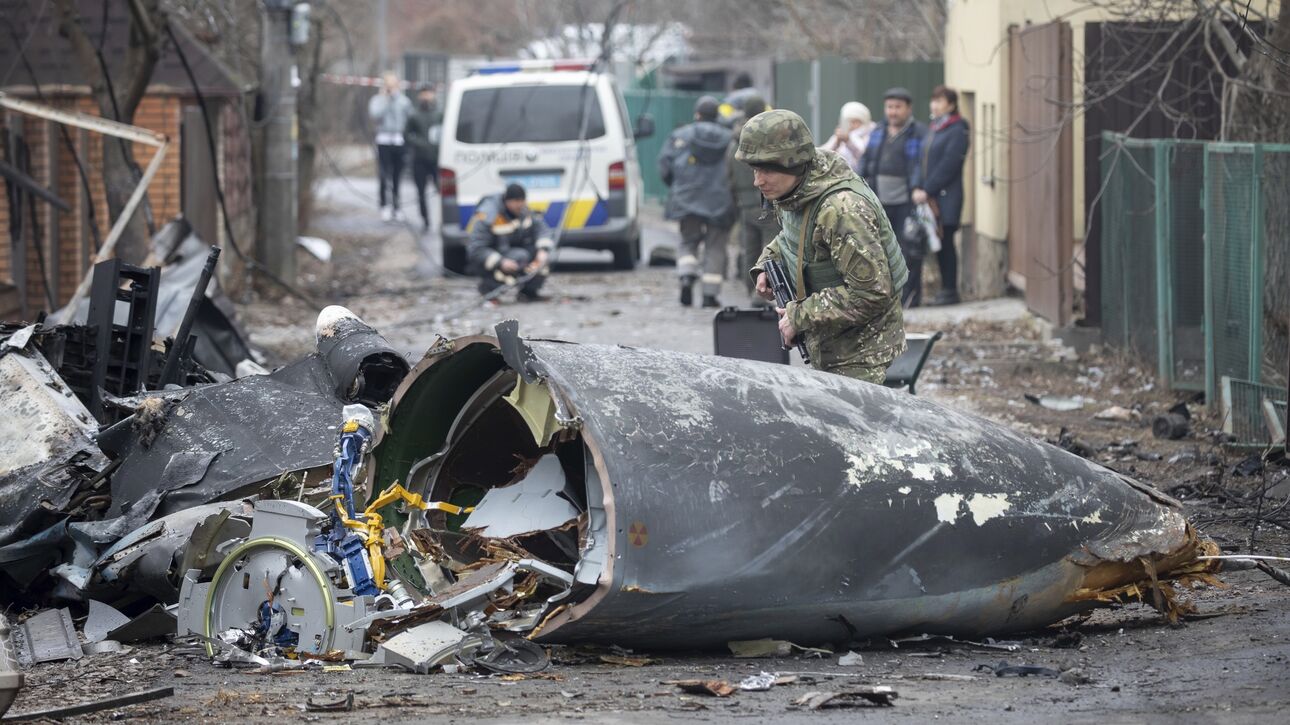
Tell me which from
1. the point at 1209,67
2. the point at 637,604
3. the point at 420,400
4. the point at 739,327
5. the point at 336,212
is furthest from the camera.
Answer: the point at 336,212

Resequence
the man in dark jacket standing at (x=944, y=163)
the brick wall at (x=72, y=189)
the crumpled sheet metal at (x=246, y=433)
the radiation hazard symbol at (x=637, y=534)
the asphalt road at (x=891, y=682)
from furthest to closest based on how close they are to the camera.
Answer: the man in dark jacket standing at (x=944, y=163)
the brick wall at (x=72, y=189)
the crumpled sheet metal at (x=246, y=433)
the radiation hazard symbol at (x=637, y=534)
the asphalt road at (x=891, y=682)

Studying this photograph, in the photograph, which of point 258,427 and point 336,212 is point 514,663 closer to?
point 258,427

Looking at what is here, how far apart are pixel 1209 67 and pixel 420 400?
7903 mm

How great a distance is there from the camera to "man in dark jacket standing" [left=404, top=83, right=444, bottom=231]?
2248cm

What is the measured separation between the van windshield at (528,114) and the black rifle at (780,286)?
11053 millimetres

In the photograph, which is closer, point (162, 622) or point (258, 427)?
point (162, 622)

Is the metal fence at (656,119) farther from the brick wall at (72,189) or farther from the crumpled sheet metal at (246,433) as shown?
the crumpled sheet metal at (246,433)

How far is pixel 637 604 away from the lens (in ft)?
15.0

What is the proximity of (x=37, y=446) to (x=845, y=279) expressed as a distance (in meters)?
3.28

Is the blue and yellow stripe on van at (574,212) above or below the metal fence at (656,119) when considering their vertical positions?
below

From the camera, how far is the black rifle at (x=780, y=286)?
6.14 metres

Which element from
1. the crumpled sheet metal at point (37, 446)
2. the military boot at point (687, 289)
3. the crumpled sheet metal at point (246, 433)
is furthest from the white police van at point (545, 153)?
the crumpled sheet metal at point (246, 433)

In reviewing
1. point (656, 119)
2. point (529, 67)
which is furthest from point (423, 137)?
point (656, 119)

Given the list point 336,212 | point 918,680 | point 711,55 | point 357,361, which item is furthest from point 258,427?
point 711,55
